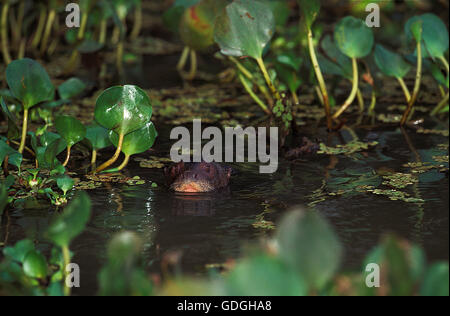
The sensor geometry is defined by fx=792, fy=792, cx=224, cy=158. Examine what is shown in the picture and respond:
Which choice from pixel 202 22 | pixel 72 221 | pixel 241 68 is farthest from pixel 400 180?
pixel 72 221

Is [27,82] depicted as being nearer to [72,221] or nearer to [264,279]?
[72,221]

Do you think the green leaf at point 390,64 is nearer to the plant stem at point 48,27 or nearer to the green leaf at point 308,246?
the green leaf at point 308,246

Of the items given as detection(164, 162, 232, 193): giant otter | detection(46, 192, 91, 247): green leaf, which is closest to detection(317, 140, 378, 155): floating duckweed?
detection(164, 162, 232, 193): giant otter

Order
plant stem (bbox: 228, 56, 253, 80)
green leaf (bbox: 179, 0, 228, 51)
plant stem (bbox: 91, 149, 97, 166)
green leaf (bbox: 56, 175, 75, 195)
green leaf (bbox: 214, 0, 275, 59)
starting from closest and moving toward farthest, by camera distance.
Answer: green leaf (bbox: 56, 175, 75, 195) < plant stem (bbox: 91, 149, 97, 166) < green leaf (bbox: 214, 0, 275, 59) < plant stem (bbox: 228, 56, 253, 80) < green leaf (bbox: 179, 0, 228, 51)

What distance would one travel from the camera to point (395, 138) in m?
4.05

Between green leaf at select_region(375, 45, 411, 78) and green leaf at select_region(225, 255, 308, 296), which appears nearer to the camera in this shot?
green leaf at select_region(225, 255, 308, 296)

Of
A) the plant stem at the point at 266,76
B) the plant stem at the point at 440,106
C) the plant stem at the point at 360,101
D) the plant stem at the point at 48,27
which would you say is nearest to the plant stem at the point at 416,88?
the plant stem at the point at 440,106

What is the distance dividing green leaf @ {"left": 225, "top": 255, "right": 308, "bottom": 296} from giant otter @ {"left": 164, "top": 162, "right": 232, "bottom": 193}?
1.38 meters

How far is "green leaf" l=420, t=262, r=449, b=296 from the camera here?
2.00 meters

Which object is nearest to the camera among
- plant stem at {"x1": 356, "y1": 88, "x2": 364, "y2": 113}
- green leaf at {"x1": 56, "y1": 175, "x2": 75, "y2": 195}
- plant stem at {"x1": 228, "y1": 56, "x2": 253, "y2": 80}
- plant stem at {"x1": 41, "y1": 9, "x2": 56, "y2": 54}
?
green leaf at {"x1": 56, "y1": 175, "x2": 75, "y2": 195}

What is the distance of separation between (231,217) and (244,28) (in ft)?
3.67

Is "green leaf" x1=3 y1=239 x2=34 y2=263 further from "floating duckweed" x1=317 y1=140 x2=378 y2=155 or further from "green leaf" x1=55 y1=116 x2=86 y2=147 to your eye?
"floating duckweed" x1=317 y1=140 x2=378 y2=155

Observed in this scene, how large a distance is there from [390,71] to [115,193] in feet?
5.62

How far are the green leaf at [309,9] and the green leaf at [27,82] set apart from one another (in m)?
1.23
